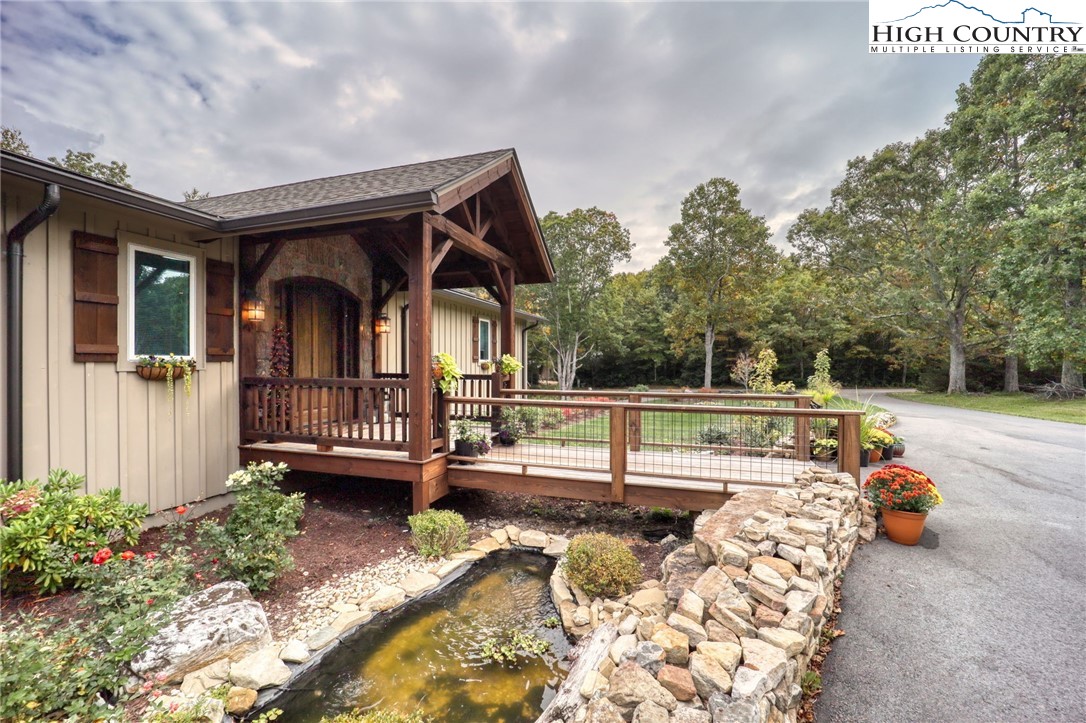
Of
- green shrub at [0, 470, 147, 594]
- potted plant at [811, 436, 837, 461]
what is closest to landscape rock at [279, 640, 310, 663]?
green shrub at [0, 470, 147, 594]

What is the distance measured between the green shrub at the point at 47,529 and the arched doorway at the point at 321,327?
2.84 metres

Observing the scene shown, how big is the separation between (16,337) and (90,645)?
2680 mm

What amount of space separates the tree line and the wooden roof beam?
39.7 ft

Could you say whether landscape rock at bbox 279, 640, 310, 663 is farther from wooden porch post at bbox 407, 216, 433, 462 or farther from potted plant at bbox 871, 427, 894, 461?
potted plant at bbox 871, 427, 894, 461

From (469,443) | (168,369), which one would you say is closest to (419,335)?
(469,443)

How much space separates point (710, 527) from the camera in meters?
3.28

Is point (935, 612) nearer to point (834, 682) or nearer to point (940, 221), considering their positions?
point (834, 682)

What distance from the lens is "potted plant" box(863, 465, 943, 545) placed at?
151 inches

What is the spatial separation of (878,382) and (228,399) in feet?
105

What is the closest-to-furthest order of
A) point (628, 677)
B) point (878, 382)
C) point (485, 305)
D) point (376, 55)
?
point (628, 677), point (376, 55), point (485, 305), point (878, 382)

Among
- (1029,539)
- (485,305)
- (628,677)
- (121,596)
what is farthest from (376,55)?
(1029,539)

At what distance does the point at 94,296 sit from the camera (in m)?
4.02

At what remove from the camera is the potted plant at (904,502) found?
12.6ft

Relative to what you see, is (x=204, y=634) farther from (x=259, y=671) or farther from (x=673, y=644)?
(x=673, y=644)
